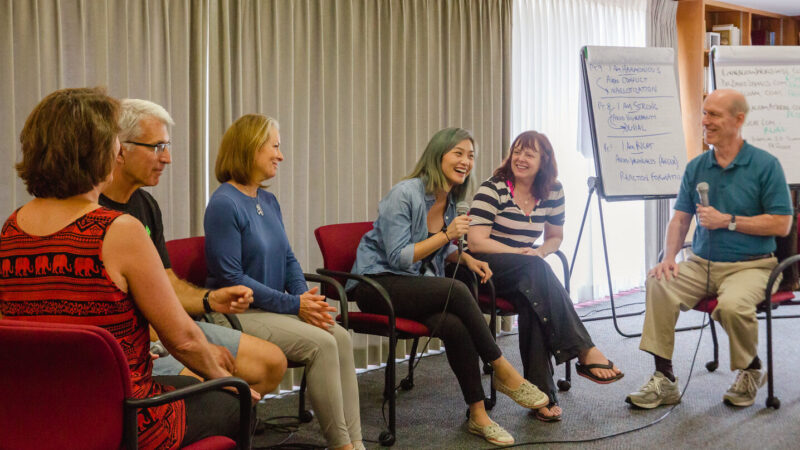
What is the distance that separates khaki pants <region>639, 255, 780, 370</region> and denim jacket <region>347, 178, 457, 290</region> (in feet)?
3.43

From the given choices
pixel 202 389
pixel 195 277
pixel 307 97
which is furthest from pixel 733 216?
pixel 202 389

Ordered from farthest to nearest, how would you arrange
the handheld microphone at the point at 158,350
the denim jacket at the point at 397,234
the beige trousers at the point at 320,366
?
the denim jacket at the point at 397,234 → the beige trousers at the point at 320,366 → the handheld microphone at the point at 158,350

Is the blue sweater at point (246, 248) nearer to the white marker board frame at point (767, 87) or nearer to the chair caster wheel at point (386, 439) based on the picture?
the chair caster wheel at point (386, 439)

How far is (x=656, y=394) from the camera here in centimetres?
331

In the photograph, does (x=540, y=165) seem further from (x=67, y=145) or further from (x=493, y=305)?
(x=67, y=145)

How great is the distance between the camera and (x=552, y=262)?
19.0 ft

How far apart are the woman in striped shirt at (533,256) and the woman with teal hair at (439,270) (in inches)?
5.1

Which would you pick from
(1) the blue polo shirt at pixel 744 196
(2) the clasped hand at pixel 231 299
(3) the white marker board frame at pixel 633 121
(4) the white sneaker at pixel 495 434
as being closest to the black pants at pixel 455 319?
(4) the white sneaker at pixel 495 434

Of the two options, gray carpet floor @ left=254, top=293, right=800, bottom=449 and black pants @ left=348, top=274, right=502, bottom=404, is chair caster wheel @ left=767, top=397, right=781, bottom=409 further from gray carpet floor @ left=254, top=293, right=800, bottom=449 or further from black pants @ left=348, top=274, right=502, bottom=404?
black pants @ left=348, top=274, right=502, bottom=404

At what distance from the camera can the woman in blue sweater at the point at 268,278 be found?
8.09 feet

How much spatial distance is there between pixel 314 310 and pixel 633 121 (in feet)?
8.82

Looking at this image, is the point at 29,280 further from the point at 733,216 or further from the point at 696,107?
the point at 696,107

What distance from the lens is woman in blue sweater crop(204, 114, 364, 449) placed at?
246 centimetres

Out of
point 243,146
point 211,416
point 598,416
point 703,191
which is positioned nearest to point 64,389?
point 211,416
